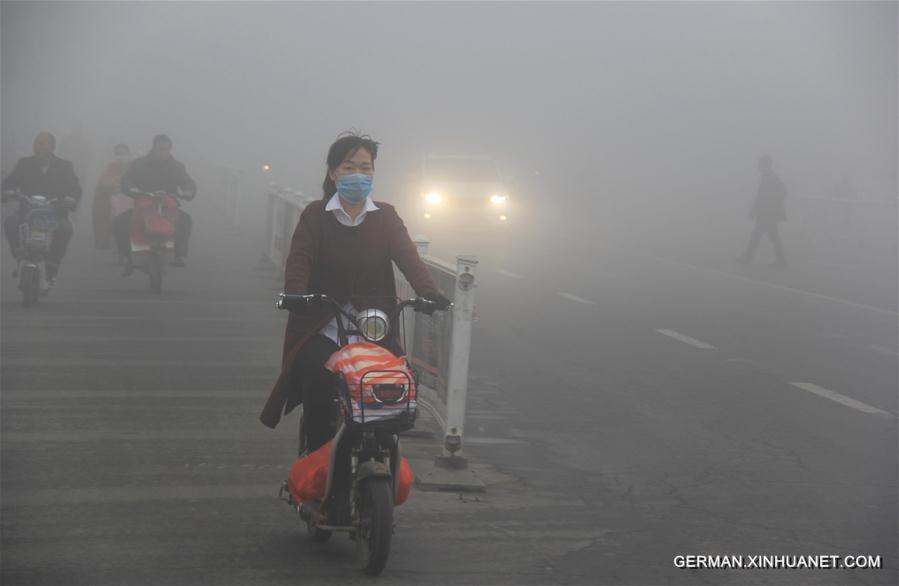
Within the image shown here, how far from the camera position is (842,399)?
478 inches

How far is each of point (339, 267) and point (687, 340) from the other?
30.9ft

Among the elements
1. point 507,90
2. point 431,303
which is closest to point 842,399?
point 431,303

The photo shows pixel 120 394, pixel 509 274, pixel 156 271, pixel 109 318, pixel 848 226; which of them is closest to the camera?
pixel 120 394

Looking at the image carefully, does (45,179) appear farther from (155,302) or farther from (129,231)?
(155,302)

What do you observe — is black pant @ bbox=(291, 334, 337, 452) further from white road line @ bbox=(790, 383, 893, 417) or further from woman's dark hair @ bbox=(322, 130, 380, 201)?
white road line @ bbox=(790, 383, 893, 417)

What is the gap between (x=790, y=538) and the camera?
24.4ft

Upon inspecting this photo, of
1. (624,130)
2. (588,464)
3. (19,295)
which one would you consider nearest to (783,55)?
(624,130)

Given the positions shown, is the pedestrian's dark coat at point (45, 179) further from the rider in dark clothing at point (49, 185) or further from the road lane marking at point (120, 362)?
the road lane marking at point (120, 362)

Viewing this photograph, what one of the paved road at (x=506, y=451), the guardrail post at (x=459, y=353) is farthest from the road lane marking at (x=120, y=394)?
the guardrail post at (x=459, y=353)

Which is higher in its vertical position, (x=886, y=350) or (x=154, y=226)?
(x=154, y=226)

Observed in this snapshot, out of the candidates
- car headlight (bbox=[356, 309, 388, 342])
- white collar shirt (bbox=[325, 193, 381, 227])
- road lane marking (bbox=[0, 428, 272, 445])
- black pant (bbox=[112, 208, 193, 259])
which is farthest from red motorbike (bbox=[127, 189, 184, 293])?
car headlight (bbox=[356, 309, 388, 342])

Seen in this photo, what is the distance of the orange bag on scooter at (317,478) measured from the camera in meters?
6.54

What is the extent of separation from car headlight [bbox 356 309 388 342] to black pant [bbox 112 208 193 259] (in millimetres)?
11184

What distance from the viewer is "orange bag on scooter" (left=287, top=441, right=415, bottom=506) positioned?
21.5 feet
